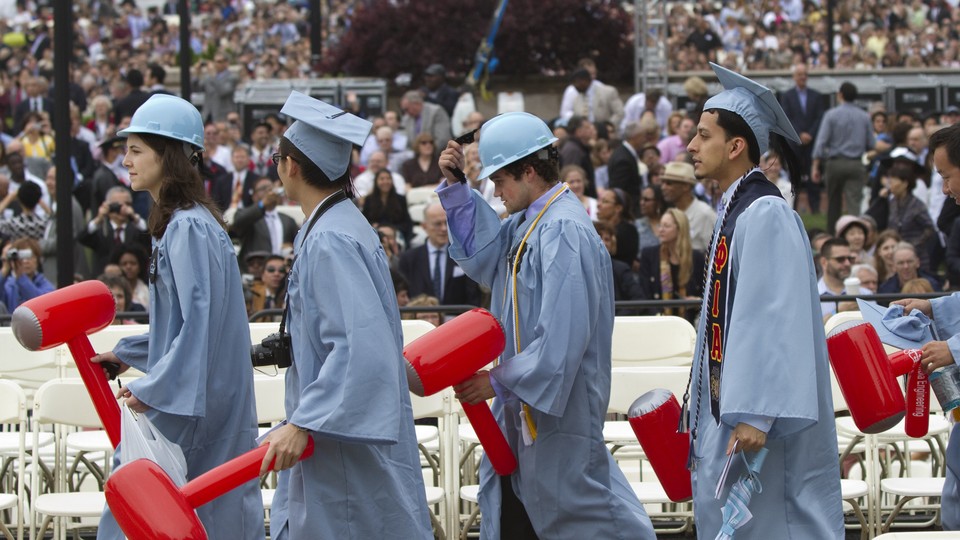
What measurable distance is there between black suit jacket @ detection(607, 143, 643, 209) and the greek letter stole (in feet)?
31.0

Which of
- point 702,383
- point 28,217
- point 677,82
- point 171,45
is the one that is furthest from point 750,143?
point 171,45

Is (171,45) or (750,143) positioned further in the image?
(171,45)

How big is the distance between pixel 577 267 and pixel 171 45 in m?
24.6

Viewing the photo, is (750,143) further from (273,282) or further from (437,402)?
(273,282)

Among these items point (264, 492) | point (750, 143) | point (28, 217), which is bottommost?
point (264, 492)

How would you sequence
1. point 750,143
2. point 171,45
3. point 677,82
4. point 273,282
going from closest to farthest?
point 750,143 < point 273,282 < point 677,82 < point 171,45

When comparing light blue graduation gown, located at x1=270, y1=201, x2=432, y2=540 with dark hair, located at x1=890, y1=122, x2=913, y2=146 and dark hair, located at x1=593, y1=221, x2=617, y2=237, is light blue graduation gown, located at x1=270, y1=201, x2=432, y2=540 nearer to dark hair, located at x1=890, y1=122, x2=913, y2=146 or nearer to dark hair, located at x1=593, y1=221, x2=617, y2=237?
dark hair, located at x1=593, y1=221, x2=617, y2=237

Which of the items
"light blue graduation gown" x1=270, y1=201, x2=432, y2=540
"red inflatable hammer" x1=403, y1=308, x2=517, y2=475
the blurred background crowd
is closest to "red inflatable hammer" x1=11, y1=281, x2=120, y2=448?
the blurred background crowd

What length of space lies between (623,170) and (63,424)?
25.7 feet

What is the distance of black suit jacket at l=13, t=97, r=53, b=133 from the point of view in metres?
18.8

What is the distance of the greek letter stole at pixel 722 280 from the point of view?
4.88 m

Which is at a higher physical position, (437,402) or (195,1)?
(195,1)

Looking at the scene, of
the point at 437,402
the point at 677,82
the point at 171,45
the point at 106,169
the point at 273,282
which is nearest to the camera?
the point at 437,402

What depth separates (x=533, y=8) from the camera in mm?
23344
